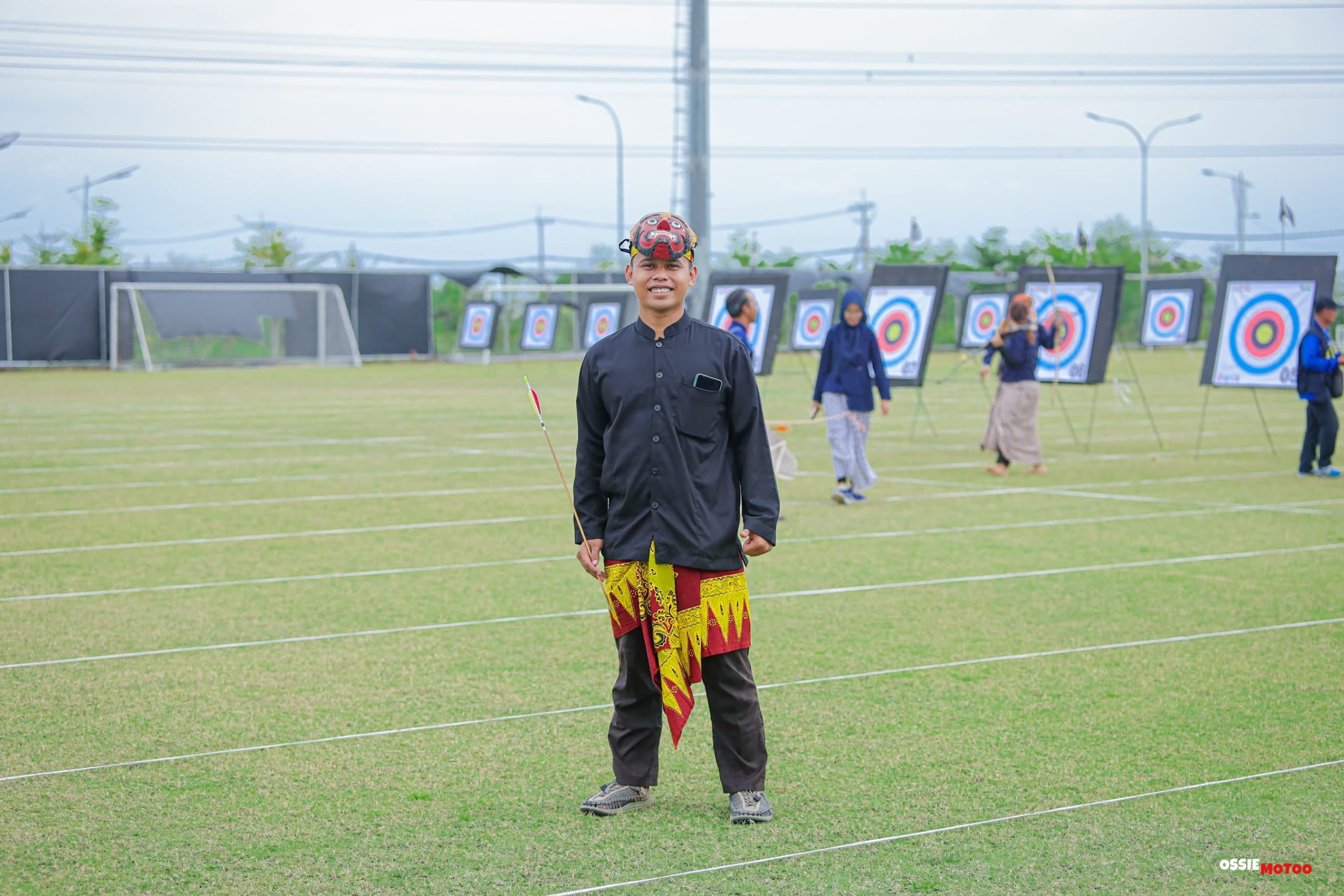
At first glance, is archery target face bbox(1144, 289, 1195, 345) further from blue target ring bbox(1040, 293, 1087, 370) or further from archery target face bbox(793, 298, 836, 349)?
blue target ring bbox(1040, 293, 1087, 370)

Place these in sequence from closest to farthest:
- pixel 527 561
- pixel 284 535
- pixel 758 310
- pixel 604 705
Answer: pixel 604 705 < pixel 527 561 < pixel 284 535 < pixel 758 310

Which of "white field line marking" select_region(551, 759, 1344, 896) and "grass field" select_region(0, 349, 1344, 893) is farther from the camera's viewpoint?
"grass field" select_region(0, 349, 1344, 893)

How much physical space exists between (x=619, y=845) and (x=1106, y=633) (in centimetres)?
393

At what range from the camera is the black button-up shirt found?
488 centimetres

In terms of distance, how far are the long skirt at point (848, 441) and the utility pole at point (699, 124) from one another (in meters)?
14.7

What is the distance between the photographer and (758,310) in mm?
23828

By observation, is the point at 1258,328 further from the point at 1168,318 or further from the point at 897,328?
the point at 1168,318

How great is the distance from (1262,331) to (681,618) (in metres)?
15.2

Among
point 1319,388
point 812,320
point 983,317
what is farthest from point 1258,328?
point 983,317

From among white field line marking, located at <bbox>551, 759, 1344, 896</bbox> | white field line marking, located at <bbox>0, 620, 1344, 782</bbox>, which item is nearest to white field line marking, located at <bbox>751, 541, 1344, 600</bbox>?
white field line marking, located at <bbox>0, 620, 1344, 782</bbox>

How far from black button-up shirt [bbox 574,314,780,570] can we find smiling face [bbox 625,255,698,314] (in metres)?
0.09

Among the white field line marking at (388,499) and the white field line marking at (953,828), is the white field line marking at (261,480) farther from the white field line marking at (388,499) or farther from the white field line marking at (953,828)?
the white field line marking at (953,828)

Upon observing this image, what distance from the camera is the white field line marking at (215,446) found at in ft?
60.1

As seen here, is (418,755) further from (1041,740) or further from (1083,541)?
(1083,541)
